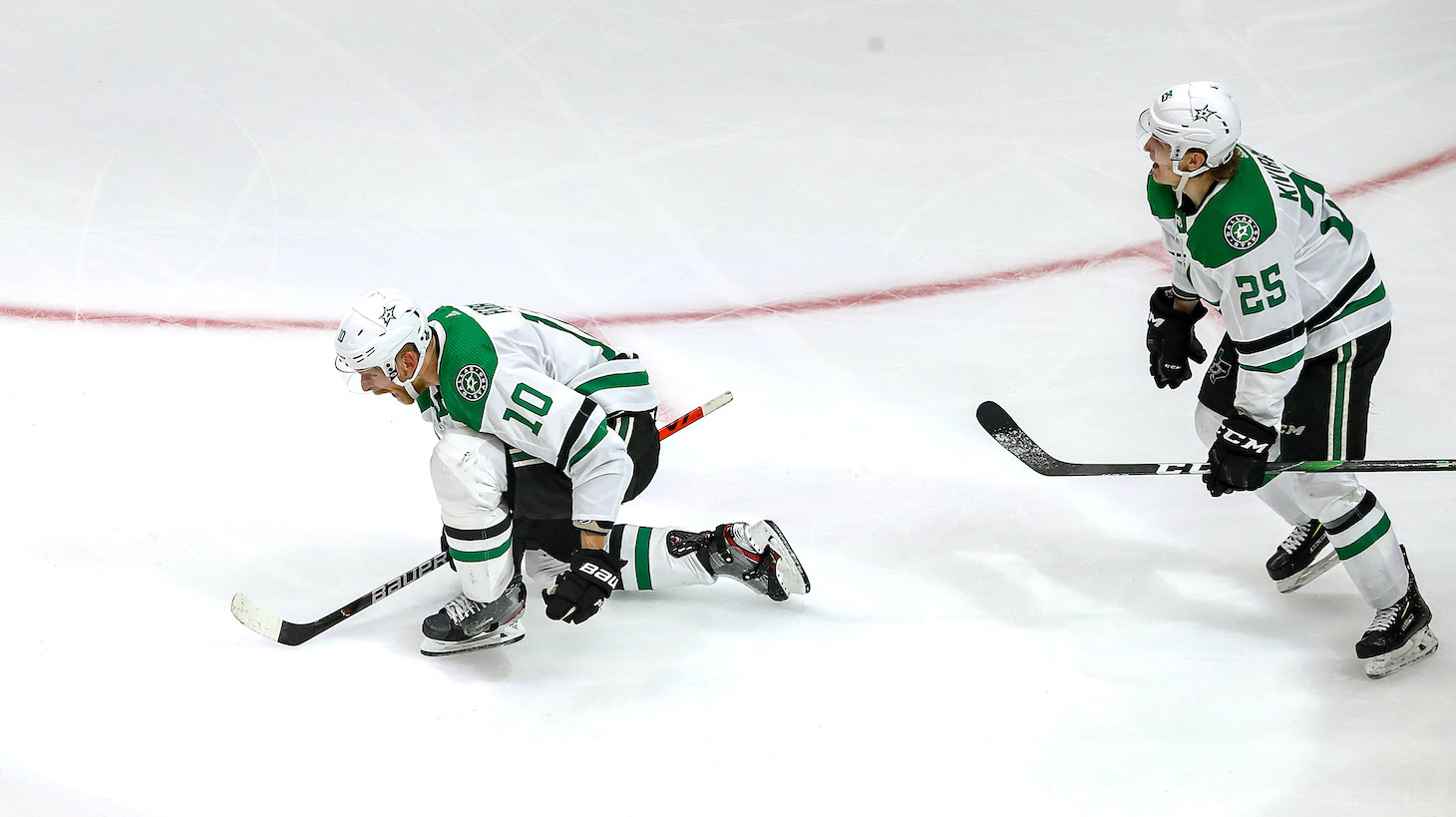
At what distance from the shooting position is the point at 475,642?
2527 mm

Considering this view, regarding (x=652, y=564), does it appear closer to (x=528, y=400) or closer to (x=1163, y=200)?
(x=528, y=400)

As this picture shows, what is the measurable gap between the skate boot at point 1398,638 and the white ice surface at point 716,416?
0.08 metres

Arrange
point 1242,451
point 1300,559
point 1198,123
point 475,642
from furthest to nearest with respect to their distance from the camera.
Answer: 1. point 1300,559
2. point 475,642
3. point 1242,451
4. point 1198,123

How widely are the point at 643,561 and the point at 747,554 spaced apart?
0.81ft

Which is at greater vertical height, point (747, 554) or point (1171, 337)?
point (1171, 337)

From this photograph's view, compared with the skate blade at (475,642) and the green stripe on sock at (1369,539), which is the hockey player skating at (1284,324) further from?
the skate blade at (475,642)

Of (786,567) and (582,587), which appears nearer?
(582,587)

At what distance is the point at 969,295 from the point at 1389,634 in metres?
1.90

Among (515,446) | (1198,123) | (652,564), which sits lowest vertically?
(652,564)

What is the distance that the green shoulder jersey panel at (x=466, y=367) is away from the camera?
2.34m

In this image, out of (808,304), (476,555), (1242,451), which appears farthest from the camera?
(808,304)

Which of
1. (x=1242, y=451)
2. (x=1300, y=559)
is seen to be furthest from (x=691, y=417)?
(x=1300, y=559)

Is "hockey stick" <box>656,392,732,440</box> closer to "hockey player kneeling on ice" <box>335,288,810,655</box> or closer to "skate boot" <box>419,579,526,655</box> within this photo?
"hockey player kneeling on ice" <box>335,288,810,655</box>

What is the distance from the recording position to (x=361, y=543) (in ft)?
9.82
